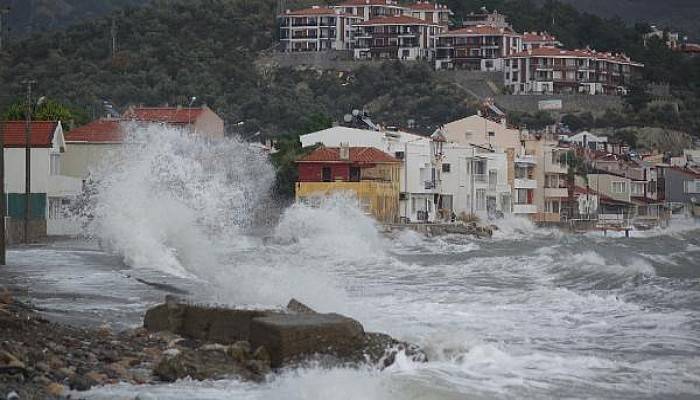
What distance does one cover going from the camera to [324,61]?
14375 centimetres

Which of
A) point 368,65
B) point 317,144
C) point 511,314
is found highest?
point 368,65

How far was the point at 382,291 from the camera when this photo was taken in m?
30.8

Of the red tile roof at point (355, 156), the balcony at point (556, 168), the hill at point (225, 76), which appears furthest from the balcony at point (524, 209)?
the hill at point (225, 76)

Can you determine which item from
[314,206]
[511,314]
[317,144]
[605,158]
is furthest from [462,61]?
[511,314]

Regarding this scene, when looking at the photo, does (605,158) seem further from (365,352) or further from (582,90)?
(365,352)

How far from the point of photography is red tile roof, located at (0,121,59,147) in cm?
4569

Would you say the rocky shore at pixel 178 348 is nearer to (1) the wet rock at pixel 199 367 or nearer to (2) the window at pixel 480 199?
(1) the wet rock at pixel 199 367

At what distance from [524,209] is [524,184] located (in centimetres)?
148

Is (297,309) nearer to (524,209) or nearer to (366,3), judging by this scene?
(524,209)

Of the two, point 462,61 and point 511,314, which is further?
point 462,61

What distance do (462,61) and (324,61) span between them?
12.7m

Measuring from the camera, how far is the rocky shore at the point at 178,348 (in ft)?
51.7

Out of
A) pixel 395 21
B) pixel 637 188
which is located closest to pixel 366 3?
pixel 395 21

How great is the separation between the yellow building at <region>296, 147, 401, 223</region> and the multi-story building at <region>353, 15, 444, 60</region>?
7703 cm
